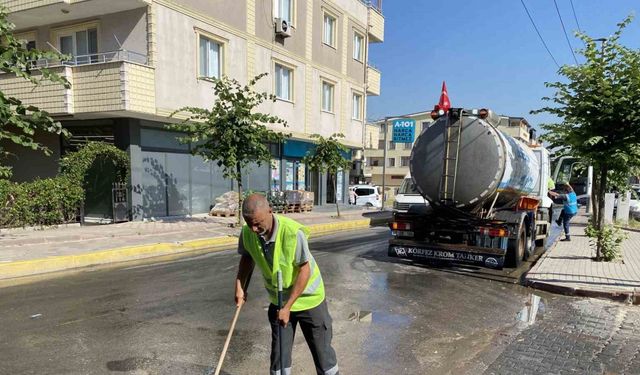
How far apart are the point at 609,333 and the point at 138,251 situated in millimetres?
8919

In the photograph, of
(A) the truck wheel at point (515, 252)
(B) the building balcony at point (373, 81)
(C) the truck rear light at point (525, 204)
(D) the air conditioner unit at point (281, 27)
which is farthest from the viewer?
(B) the building balcony at point (373, 81)

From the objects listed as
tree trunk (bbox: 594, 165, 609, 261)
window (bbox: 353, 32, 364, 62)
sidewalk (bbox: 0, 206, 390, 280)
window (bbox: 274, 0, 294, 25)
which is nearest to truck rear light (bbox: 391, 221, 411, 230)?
tree trunk (bbox: 594, 165, 609, 261)

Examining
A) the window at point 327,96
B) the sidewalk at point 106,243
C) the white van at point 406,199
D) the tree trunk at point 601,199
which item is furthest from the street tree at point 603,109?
the window at point 327,96

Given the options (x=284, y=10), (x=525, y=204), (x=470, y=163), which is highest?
(x=284, y=10)

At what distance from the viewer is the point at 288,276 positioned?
3174 millimetres

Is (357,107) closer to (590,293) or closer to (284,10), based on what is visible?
(284,10)

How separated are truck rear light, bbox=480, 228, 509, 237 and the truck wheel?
0.88 meters

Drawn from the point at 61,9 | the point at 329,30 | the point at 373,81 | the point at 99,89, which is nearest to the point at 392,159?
the point at 373,81

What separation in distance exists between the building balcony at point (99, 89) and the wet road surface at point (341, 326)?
687cm

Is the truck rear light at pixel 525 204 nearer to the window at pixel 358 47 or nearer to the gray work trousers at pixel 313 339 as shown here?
the gray work trousers at pixel 313 339

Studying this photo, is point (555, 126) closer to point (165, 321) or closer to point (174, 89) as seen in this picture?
point (165, 321)

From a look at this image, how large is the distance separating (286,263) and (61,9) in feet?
50.1

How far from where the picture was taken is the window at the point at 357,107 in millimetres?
27641

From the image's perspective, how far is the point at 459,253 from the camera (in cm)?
871
